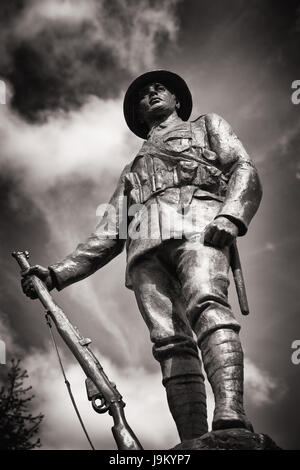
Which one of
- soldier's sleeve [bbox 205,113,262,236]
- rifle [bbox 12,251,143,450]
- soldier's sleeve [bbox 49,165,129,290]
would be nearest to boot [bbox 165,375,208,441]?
rifle [bbox 12,251,143,450]

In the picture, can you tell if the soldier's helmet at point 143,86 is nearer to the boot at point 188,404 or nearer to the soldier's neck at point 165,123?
the soldier's neck at point 165,123

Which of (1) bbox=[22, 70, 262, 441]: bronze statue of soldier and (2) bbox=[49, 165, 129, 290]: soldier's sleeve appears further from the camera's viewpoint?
(2) bbox=[49, 165, 129, 290]: soldier's sleeve

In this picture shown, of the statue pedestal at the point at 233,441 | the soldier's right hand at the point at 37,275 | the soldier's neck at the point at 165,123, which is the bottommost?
the statue pedestal at the point at 233,441

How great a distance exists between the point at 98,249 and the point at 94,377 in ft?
5.47

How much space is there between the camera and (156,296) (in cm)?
550

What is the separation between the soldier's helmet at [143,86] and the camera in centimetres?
722

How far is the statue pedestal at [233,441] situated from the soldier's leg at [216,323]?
10 centimetres

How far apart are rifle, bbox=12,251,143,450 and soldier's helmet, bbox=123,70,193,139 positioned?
258 centimetres

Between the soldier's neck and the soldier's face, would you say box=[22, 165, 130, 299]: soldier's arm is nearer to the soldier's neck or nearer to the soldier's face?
the soldier's neck

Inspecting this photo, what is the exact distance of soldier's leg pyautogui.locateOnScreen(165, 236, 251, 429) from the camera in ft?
14.1

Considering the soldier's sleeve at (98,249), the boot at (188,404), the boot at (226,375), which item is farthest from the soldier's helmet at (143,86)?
the boot at (226,375)

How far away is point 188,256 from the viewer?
17.1 ft
